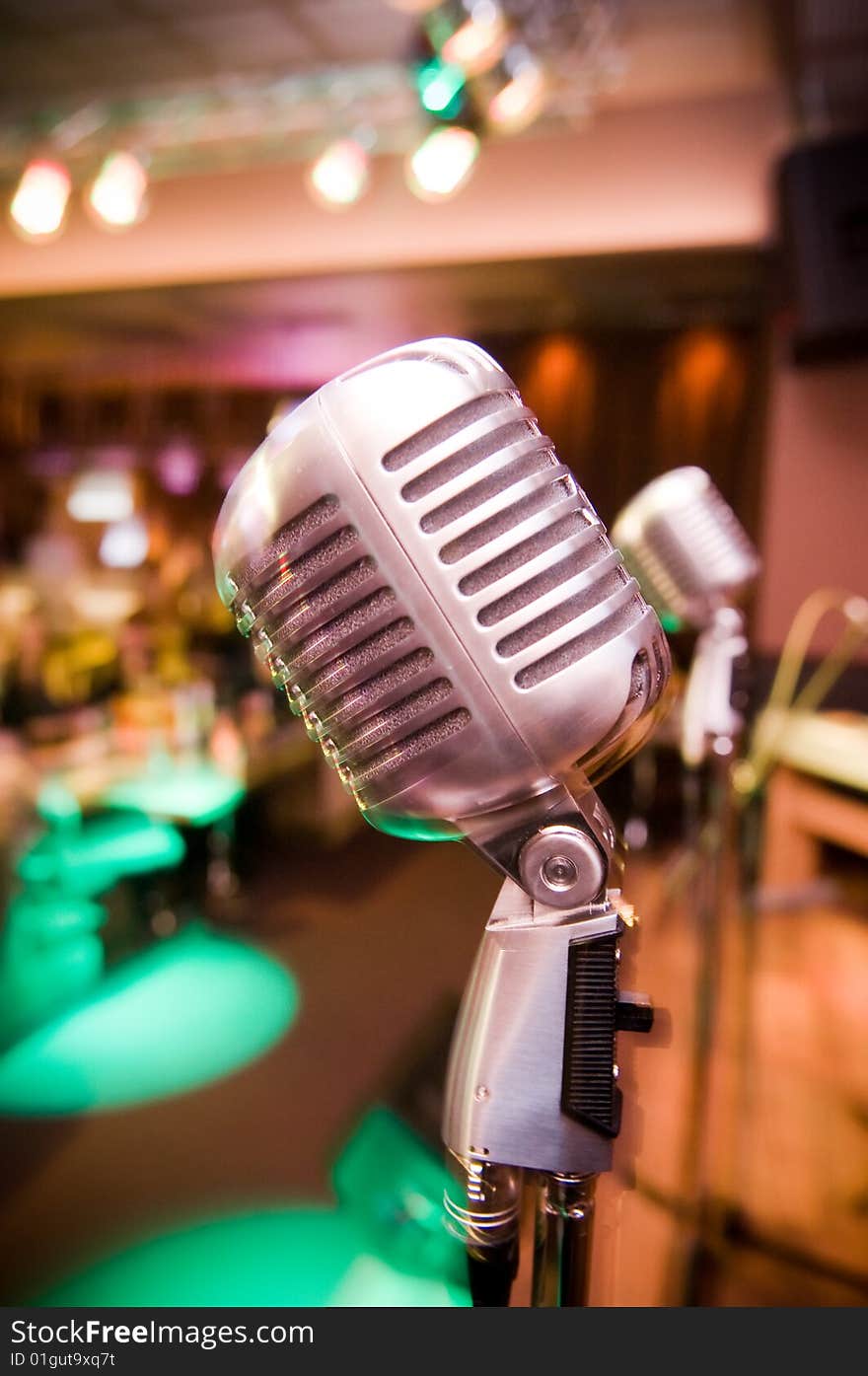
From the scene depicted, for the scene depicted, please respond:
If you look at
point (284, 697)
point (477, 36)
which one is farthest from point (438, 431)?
point (477, 36)

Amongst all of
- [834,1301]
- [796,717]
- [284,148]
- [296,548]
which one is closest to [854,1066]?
[834,1301]

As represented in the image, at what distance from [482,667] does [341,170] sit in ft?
13.0

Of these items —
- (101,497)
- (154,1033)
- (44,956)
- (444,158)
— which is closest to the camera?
(154,1033)

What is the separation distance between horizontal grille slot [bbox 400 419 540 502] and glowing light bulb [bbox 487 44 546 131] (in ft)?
11.1

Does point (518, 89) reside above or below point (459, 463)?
above

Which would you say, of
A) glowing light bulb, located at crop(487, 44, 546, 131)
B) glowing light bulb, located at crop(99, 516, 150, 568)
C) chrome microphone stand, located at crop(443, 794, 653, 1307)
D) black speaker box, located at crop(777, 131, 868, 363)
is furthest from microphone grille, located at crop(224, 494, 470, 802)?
glowing light bulb, located at crop(99, 516, 150, 568)

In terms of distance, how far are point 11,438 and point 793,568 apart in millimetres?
4686

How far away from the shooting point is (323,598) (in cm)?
51

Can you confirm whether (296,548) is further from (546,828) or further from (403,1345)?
(403,1345)

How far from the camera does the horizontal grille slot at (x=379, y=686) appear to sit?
501mm

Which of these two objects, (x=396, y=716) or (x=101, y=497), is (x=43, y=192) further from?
(x=396, y=716)

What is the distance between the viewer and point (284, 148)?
13.8 ft

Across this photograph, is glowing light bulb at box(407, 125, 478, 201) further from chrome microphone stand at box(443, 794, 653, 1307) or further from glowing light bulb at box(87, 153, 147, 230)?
chrome microphone stand at box(443, 794, 653, 1307)

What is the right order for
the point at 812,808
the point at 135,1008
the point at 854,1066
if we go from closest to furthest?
the point at 854,1066 → the point at 135,1008 → the point at 812,808
